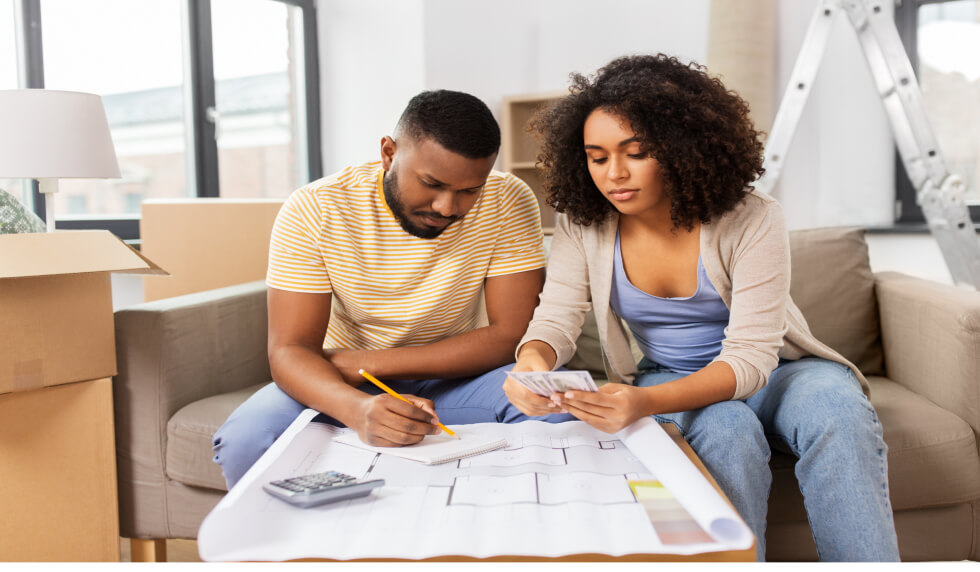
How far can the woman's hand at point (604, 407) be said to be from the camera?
102 cm

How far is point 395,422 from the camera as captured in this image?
40.9 inches

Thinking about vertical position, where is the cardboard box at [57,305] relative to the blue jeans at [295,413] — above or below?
above

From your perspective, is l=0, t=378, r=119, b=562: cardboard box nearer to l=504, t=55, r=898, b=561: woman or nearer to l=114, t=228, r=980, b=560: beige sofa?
l=114, t=228, r=980, b=560: beige sofa

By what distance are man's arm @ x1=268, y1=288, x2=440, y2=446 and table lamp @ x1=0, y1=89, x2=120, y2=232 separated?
2.31 feet

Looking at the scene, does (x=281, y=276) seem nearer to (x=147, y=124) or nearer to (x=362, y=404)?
(x=362, y=404)

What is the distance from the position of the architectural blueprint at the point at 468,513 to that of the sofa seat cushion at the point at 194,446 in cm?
60

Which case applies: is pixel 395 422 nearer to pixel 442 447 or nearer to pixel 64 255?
pixel 442 447

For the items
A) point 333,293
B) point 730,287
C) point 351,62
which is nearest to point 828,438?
point 730,287

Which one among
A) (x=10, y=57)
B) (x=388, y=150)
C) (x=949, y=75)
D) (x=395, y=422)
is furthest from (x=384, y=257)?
(x=949, y=75)

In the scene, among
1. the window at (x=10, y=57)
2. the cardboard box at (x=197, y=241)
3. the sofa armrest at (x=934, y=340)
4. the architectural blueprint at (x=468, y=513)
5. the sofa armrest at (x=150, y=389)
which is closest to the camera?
the architectural blueprint at (x=468, y=513)

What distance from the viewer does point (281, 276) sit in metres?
Result: 1.41

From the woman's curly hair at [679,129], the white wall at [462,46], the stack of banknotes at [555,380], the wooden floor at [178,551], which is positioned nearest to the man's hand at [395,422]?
the stack of banknotes at [555,380]

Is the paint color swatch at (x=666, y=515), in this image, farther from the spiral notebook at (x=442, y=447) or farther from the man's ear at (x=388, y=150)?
the man's ear at (x=388, y=150)

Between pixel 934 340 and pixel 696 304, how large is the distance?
54 centimetres
